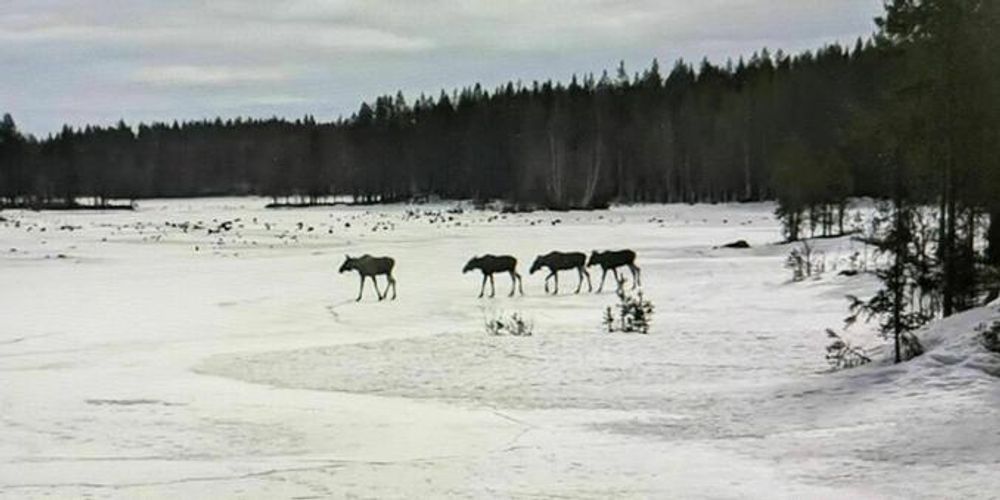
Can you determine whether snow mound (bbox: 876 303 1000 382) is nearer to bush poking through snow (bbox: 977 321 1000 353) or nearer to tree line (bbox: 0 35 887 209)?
bush poking through snow (bbox: 977 321 1000 353)

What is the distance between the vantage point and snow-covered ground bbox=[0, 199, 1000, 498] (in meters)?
8.57

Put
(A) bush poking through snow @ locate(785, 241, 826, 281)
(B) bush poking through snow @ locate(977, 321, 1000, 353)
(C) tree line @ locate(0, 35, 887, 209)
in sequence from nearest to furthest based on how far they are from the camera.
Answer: (B) bush poking through snow @ locate(977, 321, 1000, 353)
(A) bush poking through snow @ locate(785, 241, 826, 281)
(C) tree line @ locate(0, 35, 887, 209)

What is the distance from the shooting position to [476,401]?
12484 mm

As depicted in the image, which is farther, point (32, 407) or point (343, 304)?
point (343, 304)

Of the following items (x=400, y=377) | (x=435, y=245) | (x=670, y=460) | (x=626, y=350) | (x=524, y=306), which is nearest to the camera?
(x=670, y=460)

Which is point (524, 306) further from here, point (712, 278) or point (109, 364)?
point (109, 364)

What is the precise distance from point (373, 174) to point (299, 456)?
13558 centimetres

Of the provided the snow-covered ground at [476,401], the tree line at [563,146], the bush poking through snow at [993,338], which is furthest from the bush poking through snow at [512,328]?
the tree line at [563,146]

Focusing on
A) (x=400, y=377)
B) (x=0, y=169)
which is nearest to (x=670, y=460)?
(x=400, y=377)

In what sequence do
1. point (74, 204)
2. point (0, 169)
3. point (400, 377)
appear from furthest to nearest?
point (0, 169), point (74, 204), point (400, 377)

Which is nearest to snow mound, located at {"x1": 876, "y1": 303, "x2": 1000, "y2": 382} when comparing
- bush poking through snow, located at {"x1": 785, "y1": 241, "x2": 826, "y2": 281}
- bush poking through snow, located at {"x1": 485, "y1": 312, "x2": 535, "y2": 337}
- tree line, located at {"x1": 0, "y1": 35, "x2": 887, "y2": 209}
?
bush poking through snow, located at {"x1": 485, "y1": 312, "x2": 535, "y2": 337}

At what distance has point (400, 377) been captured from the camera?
14.3m

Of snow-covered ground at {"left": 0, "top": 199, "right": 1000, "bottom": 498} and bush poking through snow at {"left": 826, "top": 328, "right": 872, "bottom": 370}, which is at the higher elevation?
bush poking through snow at {"left": 826, "top": 328, "right": 872, "bottom": 370}

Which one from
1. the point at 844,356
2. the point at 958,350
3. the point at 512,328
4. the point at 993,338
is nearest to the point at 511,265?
the point at 512,328
